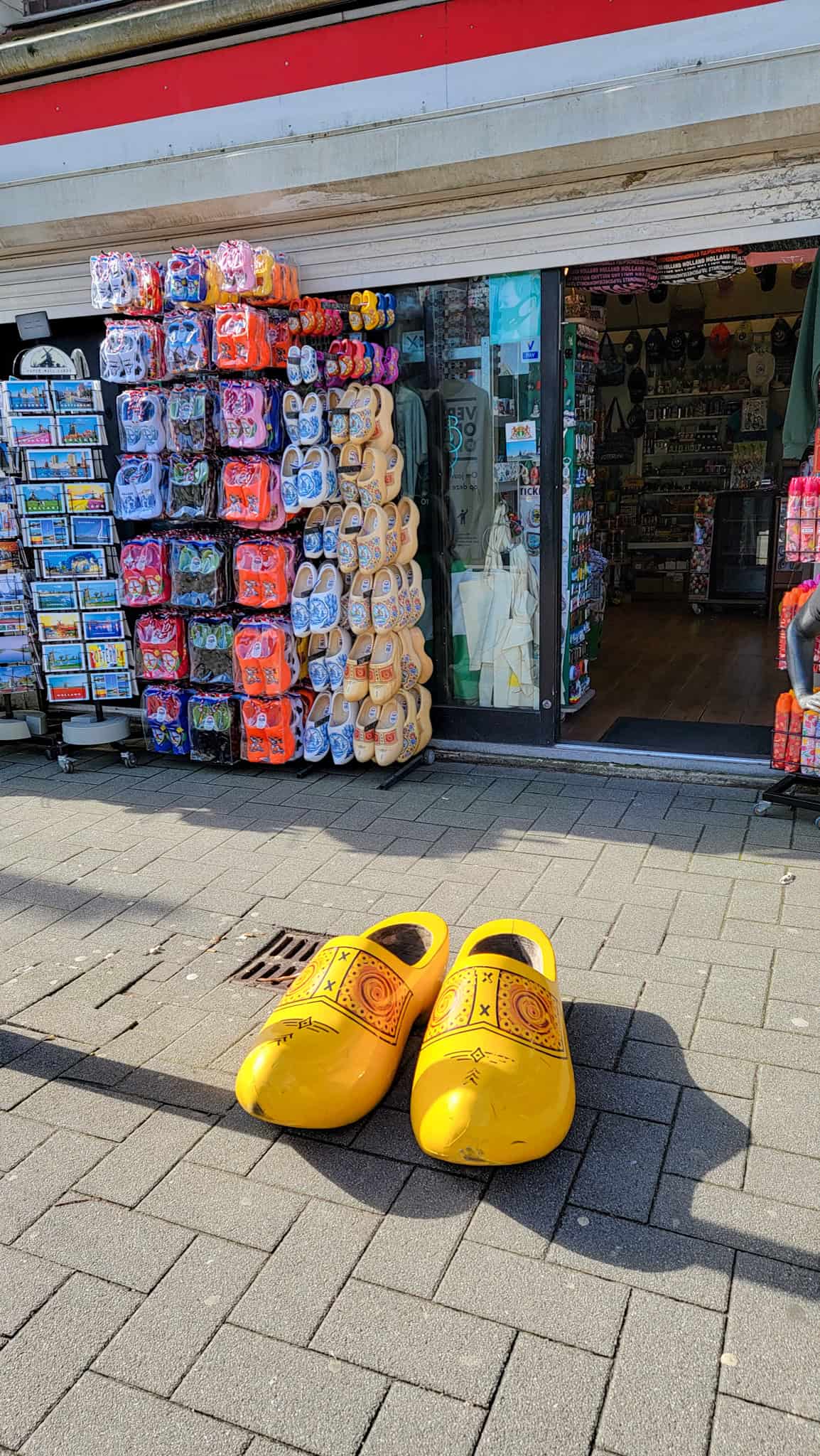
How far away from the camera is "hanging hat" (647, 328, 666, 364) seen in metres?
10.5

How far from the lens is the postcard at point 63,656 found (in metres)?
5.73

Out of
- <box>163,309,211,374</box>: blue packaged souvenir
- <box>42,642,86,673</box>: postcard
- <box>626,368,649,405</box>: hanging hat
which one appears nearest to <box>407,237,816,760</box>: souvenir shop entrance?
<box>163,309,211,374</box>: blue packaged souvenir

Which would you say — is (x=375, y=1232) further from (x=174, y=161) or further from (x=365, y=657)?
(x=174, y=161)

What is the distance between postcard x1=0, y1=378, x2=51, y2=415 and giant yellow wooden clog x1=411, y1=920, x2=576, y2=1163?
424 centimetres

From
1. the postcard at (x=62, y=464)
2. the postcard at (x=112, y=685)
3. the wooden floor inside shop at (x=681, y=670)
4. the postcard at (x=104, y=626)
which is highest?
the postcard at (x=62, y=464)

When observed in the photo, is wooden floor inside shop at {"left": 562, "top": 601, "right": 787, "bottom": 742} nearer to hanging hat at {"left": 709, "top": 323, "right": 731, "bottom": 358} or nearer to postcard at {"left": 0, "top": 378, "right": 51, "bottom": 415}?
Result: hanging hat at {"left": 709, "top": 323, "right": 731, "bottom": 358}

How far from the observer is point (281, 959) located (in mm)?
3443

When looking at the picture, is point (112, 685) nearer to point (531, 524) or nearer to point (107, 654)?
point (107, 654)

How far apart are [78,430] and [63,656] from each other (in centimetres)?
126

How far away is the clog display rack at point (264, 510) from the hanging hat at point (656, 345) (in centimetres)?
602

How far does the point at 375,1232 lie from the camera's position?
7.40ft

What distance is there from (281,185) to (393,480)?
158 centimetres

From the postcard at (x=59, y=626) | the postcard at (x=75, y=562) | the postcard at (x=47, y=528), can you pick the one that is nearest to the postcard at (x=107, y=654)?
the postcard at (x=59, y=626)

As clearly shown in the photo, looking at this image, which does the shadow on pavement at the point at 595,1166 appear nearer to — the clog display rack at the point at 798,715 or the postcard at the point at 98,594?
the clog display rack at the point at 798,715
